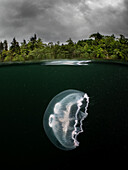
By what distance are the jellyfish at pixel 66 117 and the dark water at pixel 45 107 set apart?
761cm

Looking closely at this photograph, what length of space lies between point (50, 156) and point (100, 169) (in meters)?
4.59

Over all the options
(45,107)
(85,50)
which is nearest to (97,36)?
(85,50)

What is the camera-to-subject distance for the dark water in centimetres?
1244

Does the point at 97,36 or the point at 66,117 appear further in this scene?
the point at 97,36

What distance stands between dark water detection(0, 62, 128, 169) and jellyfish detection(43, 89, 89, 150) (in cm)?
761

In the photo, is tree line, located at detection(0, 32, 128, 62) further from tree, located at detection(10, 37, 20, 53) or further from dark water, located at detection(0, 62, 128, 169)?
dark water, located at detection(0, 62, 128, 169)

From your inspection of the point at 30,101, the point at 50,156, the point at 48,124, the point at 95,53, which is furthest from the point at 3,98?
the point at 48,124

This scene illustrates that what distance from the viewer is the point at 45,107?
58.1 ft

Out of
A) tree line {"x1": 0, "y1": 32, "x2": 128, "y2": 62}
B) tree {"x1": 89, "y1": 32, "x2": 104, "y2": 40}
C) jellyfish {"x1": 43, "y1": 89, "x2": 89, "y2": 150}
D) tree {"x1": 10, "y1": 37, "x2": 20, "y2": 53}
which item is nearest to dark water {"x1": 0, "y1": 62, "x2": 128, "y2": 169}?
tree {"x1": 10, "y1": 37, "x2": 20, "y2": 53}

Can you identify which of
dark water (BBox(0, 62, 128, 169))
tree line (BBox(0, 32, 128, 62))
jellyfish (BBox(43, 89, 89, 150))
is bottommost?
dark water (BBox(0, 62, 128, 169))

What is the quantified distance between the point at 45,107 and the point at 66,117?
14.6m

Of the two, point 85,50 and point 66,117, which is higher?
point 85,50

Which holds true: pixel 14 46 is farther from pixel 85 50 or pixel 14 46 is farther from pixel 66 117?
pixel 66 117

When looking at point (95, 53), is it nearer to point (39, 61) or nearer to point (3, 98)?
point (39, 61)
